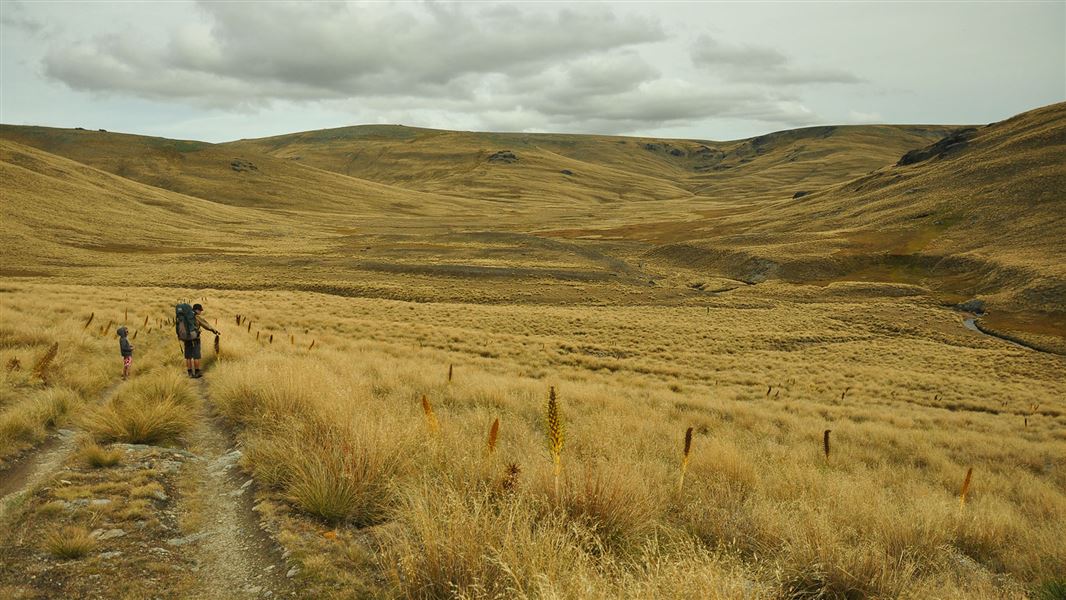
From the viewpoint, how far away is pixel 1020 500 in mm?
9289

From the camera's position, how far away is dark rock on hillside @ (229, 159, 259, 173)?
161450 mm

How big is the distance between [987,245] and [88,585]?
78.6m

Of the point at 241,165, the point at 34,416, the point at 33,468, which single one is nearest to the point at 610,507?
the point at 33,468

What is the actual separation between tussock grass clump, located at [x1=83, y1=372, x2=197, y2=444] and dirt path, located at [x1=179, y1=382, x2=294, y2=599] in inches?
21.0

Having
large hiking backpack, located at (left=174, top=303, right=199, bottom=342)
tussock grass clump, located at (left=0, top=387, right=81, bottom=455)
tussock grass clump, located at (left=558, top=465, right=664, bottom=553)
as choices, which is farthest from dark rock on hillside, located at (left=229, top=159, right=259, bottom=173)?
tussock grass clump, located at (left=558, top=465, right=664, bottom=553)

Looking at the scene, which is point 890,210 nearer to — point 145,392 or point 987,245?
point 987,245

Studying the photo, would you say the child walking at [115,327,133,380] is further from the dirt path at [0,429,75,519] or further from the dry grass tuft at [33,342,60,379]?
the dirt path at [0,429,75,519]

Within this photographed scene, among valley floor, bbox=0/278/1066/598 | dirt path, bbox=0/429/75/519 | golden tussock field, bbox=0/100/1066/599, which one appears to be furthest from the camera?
dirt path, bbox=0/429/75/519

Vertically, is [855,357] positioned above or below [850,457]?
below

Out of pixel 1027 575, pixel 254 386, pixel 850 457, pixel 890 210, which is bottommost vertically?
pixel 850 457

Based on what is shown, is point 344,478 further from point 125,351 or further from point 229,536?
point 125,351

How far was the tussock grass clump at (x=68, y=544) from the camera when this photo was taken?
4.06 m

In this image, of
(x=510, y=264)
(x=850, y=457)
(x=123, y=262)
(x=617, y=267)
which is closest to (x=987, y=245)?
(x=617, y=267)

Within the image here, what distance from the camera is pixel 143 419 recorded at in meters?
6.76
